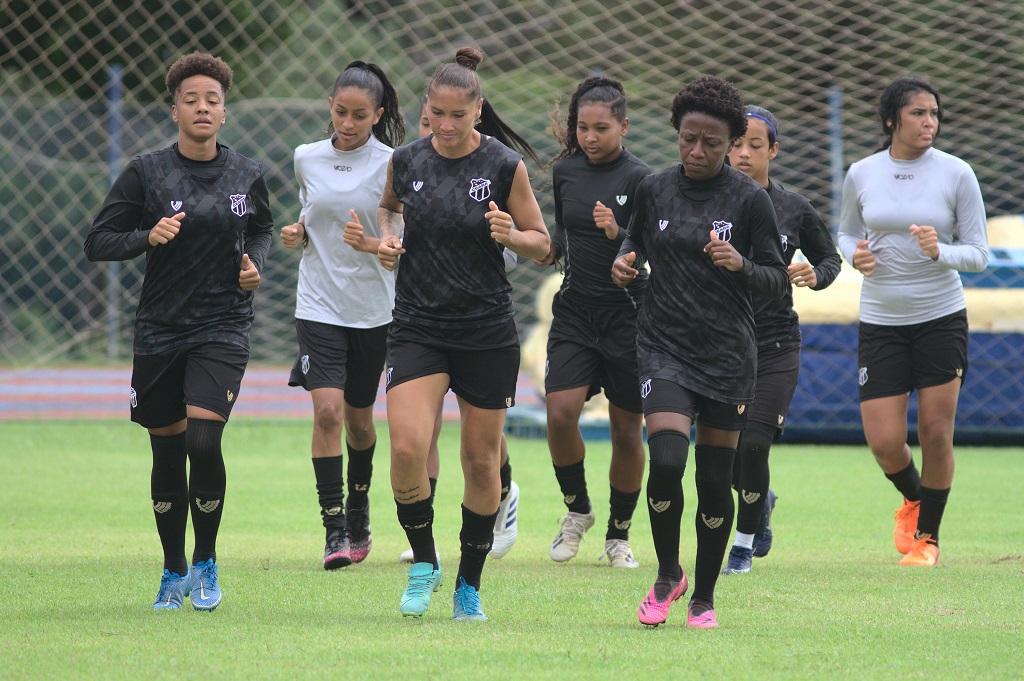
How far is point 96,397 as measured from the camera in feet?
46.1

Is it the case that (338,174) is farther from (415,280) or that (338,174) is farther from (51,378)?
(51,378)

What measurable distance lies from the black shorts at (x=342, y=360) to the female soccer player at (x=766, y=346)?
1.79m

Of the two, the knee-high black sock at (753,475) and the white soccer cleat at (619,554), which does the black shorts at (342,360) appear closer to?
the white soccer cleat at (619,554)

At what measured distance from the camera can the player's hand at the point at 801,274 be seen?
518 centimetres

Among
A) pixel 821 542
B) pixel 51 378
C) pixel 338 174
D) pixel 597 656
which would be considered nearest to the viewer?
pixel 597 656

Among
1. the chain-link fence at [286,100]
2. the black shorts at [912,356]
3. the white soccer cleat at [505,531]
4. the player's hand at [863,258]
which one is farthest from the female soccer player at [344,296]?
the chain-link fence at [286,100]

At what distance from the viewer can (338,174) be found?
626 centimetres

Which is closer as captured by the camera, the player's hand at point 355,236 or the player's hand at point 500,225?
the player's hand at point 500,225

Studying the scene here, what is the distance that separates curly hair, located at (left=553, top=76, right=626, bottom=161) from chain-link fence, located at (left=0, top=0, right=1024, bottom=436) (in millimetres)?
7043

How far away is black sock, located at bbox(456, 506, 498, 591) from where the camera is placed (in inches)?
187

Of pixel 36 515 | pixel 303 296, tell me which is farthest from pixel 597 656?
pixel 36 515

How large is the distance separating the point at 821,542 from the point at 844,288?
17.3 feet

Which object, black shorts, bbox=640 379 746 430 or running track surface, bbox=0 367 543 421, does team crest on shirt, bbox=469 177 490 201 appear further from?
running track surface, bbox=0 367 543 421

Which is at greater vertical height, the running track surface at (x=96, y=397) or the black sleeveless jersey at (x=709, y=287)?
the black sleeveless jersey at (x=709, y=287)
